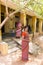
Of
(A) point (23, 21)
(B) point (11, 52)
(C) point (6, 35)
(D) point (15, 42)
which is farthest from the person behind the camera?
(A) point (23, 21)

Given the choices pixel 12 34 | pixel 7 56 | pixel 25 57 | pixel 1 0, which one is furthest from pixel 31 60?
pixel 12 34

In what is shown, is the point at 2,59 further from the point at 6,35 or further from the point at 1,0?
the point at 6,35

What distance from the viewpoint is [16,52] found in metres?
10.8

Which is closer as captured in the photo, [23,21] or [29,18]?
[23,21]

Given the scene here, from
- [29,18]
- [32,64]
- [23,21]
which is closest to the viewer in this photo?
[32,64]

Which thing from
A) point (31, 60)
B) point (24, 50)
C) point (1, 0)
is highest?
point (1, 0)

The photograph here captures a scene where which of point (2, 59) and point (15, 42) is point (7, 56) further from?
point (15, 42)

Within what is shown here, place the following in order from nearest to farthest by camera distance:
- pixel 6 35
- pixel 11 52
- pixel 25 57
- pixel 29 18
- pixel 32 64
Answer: pixel 32 64, pixel 25 57, pixel 11 52, pixel 6 35, pixel 29 18

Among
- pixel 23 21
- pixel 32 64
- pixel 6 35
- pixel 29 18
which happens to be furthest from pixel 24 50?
pixel 29 18

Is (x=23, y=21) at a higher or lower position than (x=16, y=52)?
higher

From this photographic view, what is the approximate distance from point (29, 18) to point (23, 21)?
21.3 feet

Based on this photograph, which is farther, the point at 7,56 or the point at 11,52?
the point at 11,52

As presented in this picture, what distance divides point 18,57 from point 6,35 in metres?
5.13

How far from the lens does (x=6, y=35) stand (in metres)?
14.7
